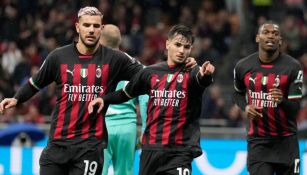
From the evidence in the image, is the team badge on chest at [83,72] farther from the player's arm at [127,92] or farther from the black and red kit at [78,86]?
the player's arm at [127,92]

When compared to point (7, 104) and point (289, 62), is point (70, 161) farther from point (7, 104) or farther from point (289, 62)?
point (289, 62)

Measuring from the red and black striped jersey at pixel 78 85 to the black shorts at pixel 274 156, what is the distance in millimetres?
1687

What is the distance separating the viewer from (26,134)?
1427cm

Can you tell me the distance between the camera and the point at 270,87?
387 inches

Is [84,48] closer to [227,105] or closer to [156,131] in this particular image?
[156,131]

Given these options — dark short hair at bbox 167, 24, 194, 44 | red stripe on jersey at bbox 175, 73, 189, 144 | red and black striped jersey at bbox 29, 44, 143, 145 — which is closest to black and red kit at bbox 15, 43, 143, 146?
red and black striped jersey at bbox 29, 44, 143, 145

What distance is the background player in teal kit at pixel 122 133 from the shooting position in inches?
426

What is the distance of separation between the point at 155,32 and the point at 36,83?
10.9 metres

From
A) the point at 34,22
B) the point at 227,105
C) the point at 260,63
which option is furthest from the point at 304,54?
the point at 260,63

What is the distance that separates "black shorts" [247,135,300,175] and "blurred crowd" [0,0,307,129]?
7.77m

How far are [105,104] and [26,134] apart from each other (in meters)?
5.55

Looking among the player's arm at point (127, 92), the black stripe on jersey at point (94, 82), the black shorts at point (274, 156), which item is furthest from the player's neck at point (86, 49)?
the black shorts at point (274, 156)

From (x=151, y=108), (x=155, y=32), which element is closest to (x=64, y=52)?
(x=151, y=108)

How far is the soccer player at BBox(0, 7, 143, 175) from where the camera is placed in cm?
888
